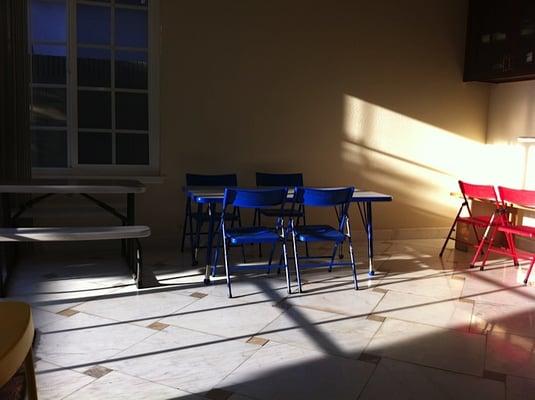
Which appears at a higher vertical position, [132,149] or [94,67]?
[94,67]

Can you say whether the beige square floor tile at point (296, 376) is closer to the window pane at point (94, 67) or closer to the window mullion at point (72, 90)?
the window mullion at point (72, 90)

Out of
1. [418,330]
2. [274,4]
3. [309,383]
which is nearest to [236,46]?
[274,4]

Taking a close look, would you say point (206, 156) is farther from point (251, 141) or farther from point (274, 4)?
point (274, 4)

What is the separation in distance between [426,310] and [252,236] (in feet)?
4.52

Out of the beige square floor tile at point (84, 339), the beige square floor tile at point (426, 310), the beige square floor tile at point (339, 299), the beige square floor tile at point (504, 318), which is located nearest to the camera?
the beige square floor tile at point (84, 339)

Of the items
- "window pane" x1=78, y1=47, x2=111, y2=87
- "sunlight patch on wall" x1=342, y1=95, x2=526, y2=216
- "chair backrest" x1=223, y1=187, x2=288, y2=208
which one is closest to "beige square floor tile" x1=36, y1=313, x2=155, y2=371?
"chair backrest" x1=223, y1=187, x2=288, y2=208

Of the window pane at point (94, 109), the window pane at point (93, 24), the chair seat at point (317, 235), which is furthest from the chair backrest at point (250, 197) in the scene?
the window pane at point (93, 24)

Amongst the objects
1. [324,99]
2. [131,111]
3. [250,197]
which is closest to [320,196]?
[250,197]

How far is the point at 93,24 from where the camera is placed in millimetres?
5156

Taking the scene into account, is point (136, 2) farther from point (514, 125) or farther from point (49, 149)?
point (514, 125)

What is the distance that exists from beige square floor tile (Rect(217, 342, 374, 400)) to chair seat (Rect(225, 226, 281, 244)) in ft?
3.76

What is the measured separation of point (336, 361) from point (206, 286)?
158cm

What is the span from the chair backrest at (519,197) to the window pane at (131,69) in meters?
3.67

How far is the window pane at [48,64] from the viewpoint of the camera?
5020 millimetres
